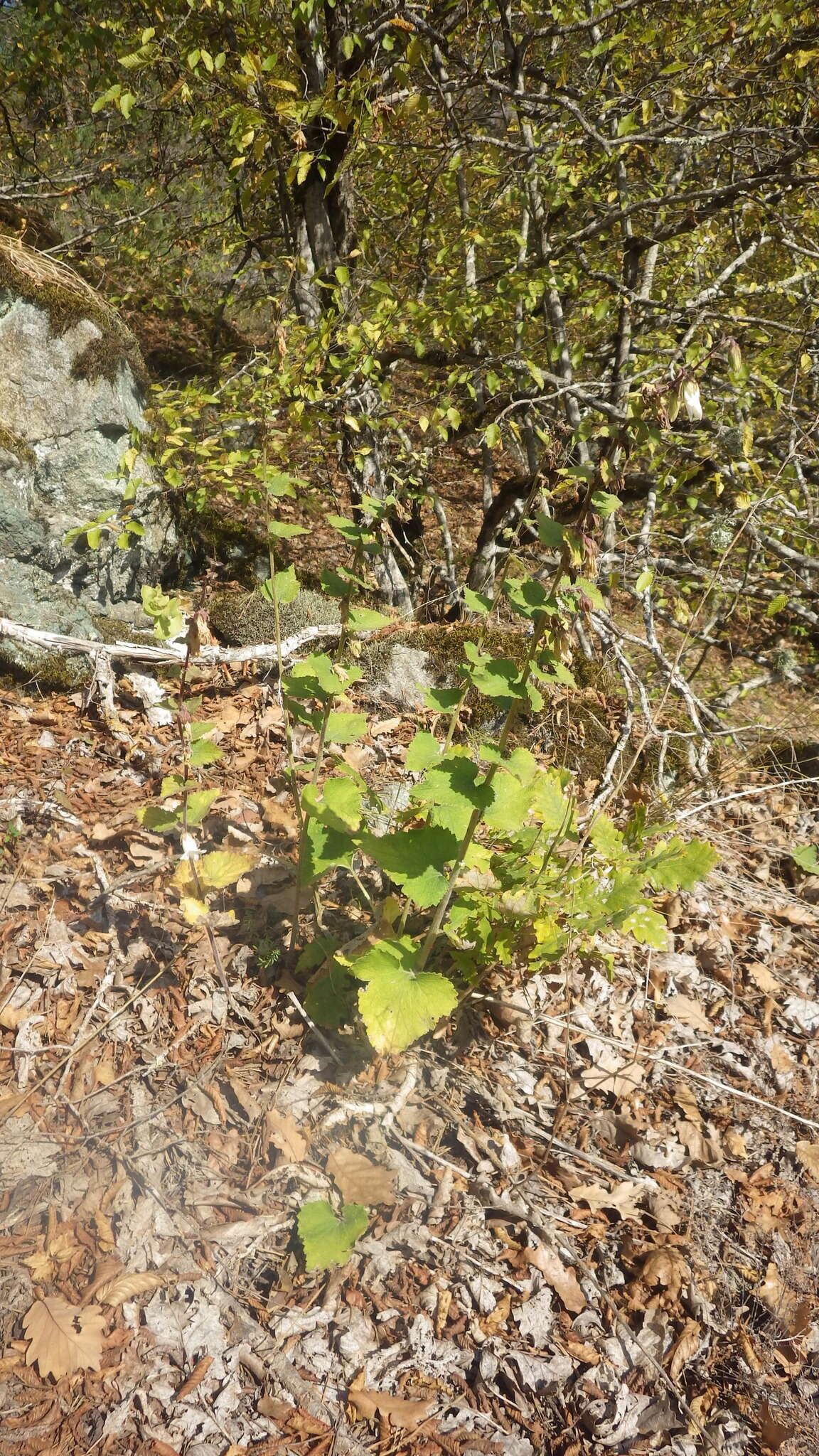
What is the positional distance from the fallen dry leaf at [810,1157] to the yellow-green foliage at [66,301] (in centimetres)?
411

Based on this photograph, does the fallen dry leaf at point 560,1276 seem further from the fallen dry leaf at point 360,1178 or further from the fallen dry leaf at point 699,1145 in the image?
the fallen dry leaf at point 699,1145

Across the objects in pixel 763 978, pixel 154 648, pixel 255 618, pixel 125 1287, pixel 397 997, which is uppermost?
pixel 397 997

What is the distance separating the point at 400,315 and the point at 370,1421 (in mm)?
3780

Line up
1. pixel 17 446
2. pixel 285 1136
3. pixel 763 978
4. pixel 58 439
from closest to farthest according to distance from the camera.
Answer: pixel 285 1136 → pixel 763 978 → pixel 17 446 → pixel 58 439

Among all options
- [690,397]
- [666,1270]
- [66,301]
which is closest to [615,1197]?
[666,1270]

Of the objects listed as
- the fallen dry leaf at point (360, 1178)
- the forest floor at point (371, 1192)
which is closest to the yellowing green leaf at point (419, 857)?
the forest floor at point (371, 1192)

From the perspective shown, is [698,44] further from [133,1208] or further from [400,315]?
[133,1208]

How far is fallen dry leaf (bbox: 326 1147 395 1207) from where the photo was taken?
6.15ft

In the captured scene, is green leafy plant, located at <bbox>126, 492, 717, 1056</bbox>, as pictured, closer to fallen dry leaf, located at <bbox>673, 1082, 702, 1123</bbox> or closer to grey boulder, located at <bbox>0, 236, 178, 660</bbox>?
fallen dry leaf, located at <bbox>673, 1082, 702, 1123</bbox>

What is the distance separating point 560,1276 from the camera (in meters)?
1.87

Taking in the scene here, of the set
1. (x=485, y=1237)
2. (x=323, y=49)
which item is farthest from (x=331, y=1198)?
(x=323, y=49)

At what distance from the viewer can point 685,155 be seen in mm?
3701

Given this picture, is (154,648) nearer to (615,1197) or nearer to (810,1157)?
(615,1197)

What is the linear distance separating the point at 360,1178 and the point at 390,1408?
440 mm
